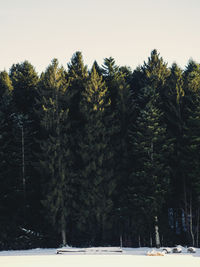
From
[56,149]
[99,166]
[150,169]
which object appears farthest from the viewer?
[56,149]

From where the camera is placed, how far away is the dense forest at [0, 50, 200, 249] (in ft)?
103

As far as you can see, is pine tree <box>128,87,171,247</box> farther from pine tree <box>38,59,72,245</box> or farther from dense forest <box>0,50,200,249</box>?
pine tree <box>38,59,72,245</box>

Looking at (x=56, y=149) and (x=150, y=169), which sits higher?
(x=56, y=149)

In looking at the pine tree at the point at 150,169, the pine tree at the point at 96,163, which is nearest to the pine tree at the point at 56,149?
the pine tree at the point at 96,163

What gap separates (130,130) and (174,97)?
18.3 feet

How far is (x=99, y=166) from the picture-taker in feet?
108

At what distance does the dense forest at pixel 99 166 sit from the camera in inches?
1233

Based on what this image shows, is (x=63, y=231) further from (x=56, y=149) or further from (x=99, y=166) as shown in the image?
(x=56, y=149)

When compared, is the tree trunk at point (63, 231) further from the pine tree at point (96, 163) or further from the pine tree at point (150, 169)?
the pine tree at point (150, 169)

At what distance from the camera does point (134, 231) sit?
3148 cm

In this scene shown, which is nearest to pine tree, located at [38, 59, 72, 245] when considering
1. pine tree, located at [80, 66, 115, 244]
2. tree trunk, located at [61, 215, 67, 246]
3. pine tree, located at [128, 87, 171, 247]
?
tree trunk, located at [61, 215, 67, 246]

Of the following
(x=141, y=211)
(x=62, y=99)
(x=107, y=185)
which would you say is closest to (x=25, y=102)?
(x=62, y=99)

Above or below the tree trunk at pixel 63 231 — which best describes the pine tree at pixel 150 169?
above

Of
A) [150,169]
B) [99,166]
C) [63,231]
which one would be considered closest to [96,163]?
[99,166]
